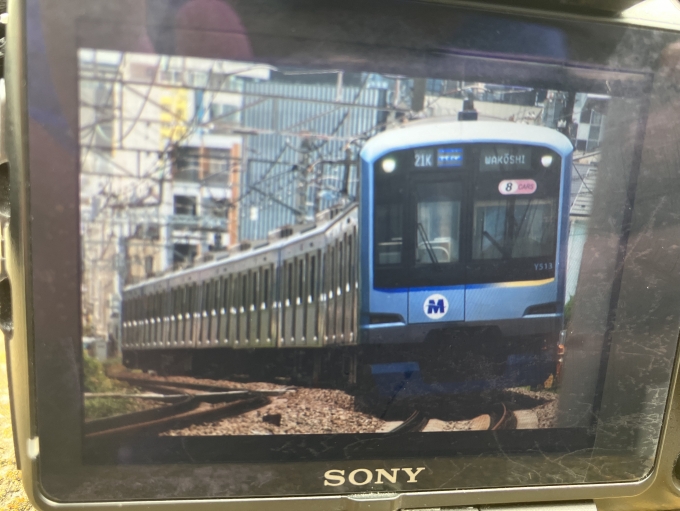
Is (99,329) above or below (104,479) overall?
above

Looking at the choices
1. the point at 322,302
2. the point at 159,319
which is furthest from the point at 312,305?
the point at 159,319

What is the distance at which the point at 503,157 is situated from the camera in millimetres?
921

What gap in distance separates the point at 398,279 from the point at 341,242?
119mm

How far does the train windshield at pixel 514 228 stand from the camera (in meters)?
0.92

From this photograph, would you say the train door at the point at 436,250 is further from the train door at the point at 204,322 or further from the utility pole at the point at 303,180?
the train door at the point at 204,322

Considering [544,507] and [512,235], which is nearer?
[512,235]

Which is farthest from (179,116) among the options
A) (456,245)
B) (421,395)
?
(421,395)

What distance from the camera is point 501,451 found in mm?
1021

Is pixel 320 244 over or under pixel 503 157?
under

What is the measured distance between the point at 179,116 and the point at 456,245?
1.67 feet

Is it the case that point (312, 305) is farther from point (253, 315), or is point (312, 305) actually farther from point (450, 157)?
point (450, 157)

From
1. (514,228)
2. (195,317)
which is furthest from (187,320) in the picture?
(514,228)

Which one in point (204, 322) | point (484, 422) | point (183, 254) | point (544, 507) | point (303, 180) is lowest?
point (544, 507)

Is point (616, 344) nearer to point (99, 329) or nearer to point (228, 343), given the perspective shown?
point (228, 343)
